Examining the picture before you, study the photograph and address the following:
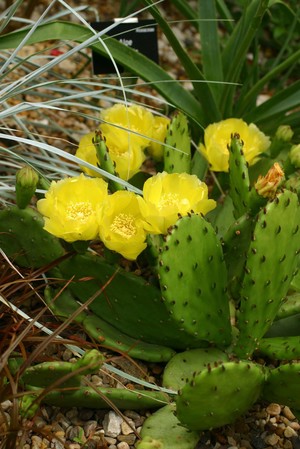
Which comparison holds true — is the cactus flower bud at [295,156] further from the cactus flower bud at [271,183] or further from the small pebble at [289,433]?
the small pebble at [289,433]

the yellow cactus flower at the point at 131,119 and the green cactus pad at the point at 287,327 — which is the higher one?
the yellow cactus flower at the point at 131,119

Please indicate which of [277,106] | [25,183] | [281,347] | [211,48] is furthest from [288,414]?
[211,48]

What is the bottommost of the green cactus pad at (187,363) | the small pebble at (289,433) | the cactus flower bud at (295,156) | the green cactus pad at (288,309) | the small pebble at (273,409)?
the small pebble at (289,433)

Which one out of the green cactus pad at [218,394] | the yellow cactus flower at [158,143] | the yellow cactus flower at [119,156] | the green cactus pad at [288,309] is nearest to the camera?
the green cactus pad at [218,394]

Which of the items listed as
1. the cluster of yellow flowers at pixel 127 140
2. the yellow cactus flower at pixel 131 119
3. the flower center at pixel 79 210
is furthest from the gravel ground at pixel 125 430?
the yellow cactus flower at pixel 131 119

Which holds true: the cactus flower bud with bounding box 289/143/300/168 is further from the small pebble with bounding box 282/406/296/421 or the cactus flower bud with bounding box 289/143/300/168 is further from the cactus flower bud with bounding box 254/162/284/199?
the small pebble with bounding box 282/406/296/421

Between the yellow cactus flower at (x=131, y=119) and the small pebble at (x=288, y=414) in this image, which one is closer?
the small pebble at (x=288, y=414)

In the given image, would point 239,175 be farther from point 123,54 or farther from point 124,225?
point 123,54
